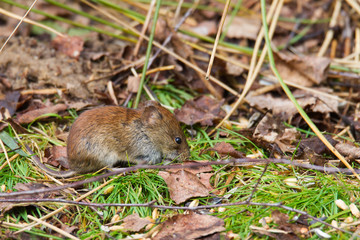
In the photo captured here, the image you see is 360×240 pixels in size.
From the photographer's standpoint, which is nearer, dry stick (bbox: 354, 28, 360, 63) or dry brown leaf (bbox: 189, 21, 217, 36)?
dry stick (bbox: 354, 28, 360, 63)

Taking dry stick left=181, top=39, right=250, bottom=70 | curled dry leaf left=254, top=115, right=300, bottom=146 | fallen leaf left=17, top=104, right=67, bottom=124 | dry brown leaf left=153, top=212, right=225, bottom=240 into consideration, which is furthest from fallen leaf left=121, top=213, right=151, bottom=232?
dry stick left=181, top=39, right=250, bottom=70

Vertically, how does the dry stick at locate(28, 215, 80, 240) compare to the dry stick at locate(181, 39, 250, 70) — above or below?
below

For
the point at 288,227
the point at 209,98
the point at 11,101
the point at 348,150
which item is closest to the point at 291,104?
the point at 209,98

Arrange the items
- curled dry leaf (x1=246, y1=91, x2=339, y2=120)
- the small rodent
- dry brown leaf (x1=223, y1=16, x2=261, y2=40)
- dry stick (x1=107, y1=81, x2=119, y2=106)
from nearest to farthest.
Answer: the small rodent < curled dry leaf (x1=246, y1=91, x2=339, y2=120) < dry stick (x1=107, y1=81, x2=119, y2=106) < dry brown leaf (x1=223, y1=16, x2=261, y2=40)

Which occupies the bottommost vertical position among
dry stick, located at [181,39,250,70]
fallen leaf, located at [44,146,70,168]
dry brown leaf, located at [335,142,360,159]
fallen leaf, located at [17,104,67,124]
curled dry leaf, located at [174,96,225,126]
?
dry brown leaf, located at [335,142,360,159]

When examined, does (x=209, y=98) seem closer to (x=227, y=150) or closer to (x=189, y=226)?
(x=227, y=150)

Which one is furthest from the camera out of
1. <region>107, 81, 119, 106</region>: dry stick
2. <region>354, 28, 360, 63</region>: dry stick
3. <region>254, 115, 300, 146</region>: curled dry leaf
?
<region>354, 28, 360, 63</region>: dry stick

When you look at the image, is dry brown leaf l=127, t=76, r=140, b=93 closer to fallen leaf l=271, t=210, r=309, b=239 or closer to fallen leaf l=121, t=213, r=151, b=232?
fallen leaf l=121, t=213, r=151, b=232
